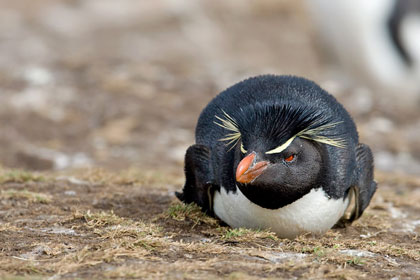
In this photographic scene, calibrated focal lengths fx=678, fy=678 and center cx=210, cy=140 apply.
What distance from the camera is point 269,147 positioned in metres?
4.20

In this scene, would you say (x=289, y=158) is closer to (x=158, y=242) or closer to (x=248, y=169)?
(x=248, y=169)

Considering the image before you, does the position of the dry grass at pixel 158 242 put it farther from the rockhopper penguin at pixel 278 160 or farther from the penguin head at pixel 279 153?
the penguin head at pixel 279 153

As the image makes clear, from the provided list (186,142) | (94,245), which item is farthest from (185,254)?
(186,142)

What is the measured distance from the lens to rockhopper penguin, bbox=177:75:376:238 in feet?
13.9

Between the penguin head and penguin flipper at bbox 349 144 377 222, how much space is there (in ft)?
1.73

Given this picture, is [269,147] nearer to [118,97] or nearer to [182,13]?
[118,97]

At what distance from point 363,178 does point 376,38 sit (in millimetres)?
8299

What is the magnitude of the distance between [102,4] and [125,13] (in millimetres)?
666

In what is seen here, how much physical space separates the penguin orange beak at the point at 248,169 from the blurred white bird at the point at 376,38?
8948mm

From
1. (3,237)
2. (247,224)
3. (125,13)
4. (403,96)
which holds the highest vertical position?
(125,13)

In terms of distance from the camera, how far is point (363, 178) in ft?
A: 16.2

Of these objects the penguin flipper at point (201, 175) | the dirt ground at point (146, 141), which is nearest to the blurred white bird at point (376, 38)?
the dirt ground at point (146, 141)

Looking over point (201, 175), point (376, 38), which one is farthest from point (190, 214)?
point (376, 38)

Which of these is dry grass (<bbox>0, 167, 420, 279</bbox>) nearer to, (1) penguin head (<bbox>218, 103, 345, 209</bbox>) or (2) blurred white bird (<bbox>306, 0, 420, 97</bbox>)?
(1) penguin head (<bbox>218, 103, 345, 209</bbox>)
